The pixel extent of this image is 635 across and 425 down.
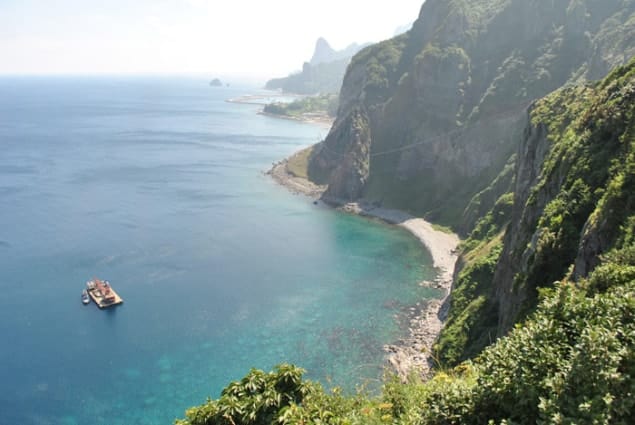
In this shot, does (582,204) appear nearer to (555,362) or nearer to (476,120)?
(555,362)

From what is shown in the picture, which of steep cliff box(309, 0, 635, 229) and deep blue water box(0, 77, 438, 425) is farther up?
steep cliff box(309, 0, 635, 229)

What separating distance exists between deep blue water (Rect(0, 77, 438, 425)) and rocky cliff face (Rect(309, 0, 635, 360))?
15.7 m

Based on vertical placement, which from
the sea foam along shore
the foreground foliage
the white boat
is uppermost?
the foreground foliage

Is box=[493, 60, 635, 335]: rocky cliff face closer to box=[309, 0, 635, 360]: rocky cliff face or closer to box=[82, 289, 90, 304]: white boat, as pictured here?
box=[309, 0, 635, 360]: rocky cliff face

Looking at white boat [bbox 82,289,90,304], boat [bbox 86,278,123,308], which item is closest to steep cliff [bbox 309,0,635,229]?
boat [bbox 86,278,123,308]

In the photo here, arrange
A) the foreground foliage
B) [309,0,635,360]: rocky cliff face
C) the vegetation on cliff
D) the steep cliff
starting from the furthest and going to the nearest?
the steep cliff → [309,0,635,360]: rocky cliff face → the vegetation on cliff → the foreground foliage

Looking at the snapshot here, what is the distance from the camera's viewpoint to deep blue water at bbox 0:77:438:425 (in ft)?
Result: 193

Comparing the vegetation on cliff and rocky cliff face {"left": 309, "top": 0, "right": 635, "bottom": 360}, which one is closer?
the vegetation on cliff

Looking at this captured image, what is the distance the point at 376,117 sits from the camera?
160m

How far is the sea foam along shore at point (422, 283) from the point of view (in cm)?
6146

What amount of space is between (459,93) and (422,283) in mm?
79282

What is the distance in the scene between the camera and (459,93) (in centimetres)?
14150

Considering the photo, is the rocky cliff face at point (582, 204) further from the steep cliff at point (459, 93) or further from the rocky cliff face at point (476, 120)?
the steep cliff at point (459, 93)

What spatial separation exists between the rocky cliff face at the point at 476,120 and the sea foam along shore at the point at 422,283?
16.7 ft
